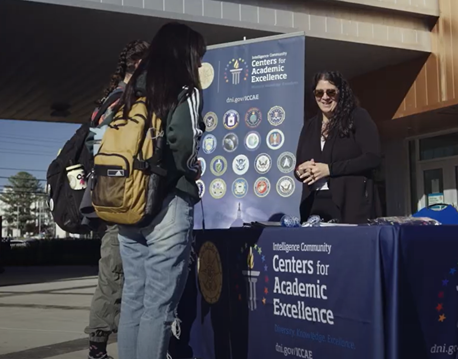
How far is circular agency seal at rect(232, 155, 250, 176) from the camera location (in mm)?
5449

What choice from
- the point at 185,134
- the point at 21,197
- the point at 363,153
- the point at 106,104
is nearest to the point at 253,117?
the point at 363,153

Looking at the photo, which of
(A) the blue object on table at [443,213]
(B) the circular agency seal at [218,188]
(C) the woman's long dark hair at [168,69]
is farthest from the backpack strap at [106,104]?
(B) the circular agency seal at [218,188]

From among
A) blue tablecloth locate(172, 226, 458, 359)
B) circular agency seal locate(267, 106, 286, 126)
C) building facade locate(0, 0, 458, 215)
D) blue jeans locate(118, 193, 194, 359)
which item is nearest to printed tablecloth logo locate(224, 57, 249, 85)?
circular agency seal locate(267, 106, 286, 126)

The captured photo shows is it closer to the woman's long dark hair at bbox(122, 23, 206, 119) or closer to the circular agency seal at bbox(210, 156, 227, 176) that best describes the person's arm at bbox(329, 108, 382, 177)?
the woman's long dark hair at bbox(122, 23, 206, 119)

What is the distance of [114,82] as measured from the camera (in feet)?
12.5

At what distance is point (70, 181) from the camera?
3.66 meters

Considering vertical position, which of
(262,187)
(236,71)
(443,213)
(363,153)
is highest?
(236,71)

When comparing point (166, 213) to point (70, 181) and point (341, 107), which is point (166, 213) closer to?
point (70, 181)

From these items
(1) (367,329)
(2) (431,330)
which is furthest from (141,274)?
(2) (431,330)

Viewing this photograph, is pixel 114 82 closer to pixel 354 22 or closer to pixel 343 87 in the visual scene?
pixel 343 87

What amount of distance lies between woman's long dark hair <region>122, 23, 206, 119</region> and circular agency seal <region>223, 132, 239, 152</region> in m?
2.63

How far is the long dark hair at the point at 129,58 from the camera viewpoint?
3631 mm

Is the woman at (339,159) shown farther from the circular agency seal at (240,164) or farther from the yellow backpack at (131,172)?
the circular agency seal at (240,164)

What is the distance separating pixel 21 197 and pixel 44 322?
354 feet
